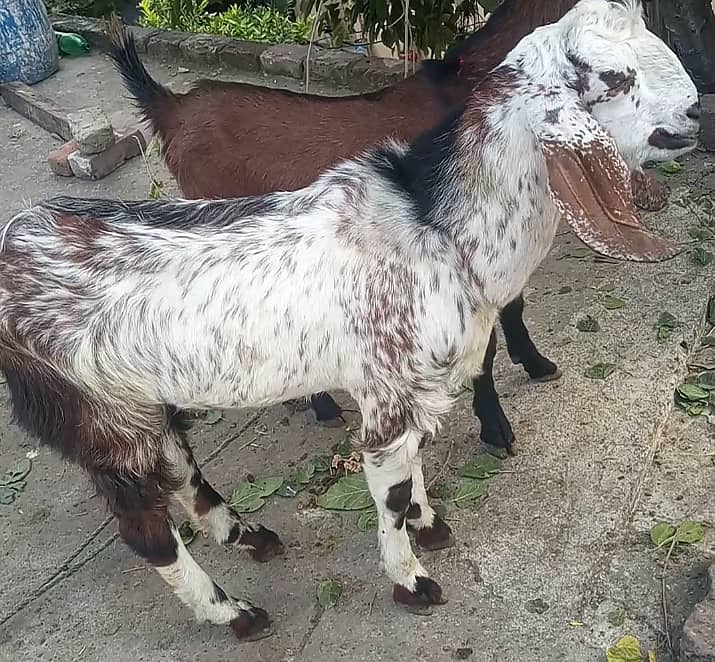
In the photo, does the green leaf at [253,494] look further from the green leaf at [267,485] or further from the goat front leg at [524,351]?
the goat front leg at [524,351]

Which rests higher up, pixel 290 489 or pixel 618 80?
Answer: pixel 618 80

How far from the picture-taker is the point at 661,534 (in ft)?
8.91

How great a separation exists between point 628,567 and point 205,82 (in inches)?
84.9

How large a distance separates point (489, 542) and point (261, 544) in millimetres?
678

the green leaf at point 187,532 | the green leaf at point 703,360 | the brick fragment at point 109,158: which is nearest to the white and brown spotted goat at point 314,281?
the green leaf at point 187,532

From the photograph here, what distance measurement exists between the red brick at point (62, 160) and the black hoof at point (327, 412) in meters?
2.65

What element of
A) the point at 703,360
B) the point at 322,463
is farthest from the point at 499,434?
the point at 703,360

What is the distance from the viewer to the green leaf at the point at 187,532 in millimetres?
2992

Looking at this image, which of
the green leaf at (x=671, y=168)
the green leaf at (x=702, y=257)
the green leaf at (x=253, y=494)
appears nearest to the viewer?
the green leaf at (x=253, y=494)

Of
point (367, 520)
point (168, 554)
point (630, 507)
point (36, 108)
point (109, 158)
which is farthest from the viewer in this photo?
point (36, 108)

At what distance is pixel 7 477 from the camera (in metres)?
3.33

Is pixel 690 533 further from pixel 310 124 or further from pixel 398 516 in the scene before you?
pixel 310 124

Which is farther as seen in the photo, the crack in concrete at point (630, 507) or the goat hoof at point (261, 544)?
the goat hoof at point (261, 544)

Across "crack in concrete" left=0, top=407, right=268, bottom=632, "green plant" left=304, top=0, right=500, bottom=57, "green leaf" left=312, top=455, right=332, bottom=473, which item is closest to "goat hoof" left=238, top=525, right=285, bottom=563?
"green leaf" left=312, top=455, right=332, bottom=473
